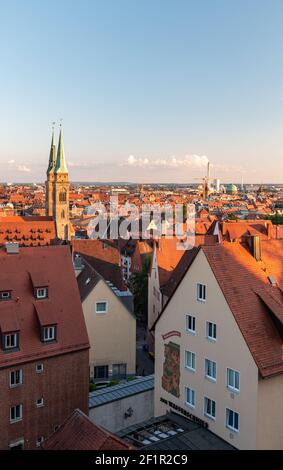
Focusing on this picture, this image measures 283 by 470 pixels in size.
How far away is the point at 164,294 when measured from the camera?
41.5 meters

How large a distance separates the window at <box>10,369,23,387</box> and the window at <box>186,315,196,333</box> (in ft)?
28.0

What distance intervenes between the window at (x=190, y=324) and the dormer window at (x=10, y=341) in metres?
8.53

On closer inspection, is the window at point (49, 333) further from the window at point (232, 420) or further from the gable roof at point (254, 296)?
the window at point (232, 420)

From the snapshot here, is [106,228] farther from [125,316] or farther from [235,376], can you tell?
[235,376]

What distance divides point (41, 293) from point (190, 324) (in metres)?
8.33

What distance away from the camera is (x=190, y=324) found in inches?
957

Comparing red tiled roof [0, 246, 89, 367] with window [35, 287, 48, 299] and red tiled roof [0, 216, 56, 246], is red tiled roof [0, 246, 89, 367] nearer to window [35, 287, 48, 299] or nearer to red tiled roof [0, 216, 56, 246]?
window [35, 287, 48, 299]

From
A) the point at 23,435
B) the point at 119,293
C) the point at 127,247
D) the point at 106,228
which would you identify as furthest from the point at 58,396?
the point at 106,228

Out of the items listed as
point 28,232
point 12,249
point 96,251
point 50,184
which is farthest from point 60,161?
point 12,249

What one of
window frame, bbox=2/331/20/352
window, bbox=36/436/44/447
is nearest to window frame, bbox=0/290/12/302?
window frame, bbox=2/331/20/352

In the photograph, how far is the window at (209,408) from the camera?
22359 mm

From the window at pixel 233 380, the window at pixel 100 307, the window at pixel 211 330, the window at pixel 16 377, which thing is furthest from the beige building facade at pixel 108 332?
the window at pixel 233 380

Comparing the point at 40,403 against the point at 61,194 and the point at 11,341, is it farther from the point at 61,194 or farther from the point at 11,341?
the point at 61,194
